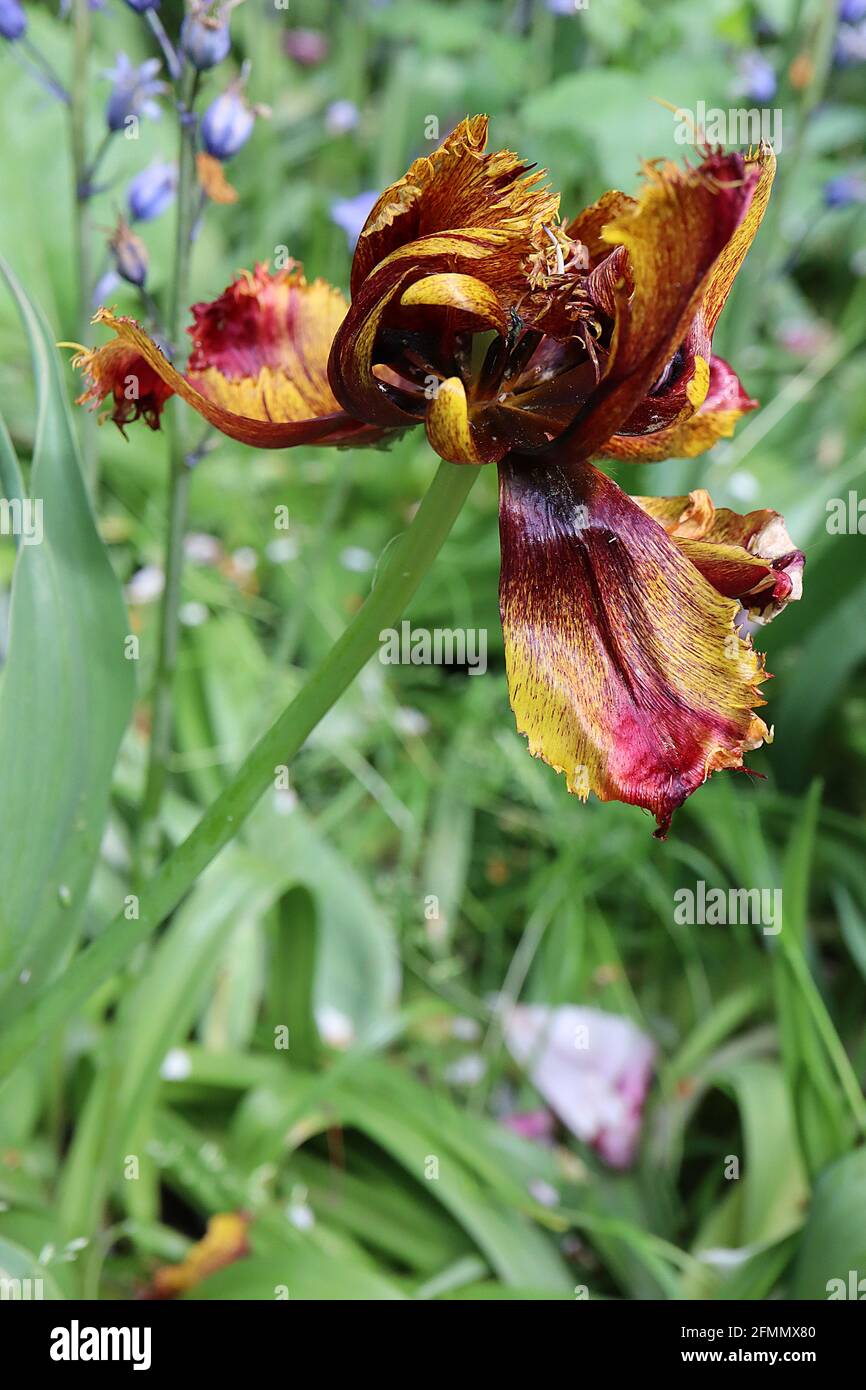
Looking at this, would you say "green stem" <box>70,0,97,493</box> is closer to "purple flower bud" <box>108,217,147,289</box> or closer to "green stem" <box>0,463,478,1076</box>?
"purple flower bud" <box>108,217,147,289</box>

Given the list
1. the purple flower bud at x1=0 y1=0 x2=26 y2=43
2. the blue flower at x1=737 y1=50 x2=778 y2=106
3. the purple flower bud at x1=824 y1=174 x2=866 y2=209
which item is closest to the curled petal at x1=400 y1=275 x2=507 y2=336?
the purple flower bud at x1=0 y1=0 x2=26 y2=43

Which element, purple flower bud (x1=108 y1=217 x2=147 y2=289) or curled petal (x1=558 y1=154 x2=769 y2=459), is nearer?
curled petal (x1=558 y1=154 x2=769 y2=459)

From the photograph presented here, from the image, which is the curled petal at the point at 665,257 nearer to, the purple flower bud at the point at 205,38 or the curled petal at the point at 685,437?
the curled petal at the point at 685,437

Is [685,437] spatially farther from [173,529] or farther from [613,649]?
[173,529]

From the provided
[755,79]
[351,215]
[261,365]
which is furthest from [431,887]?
[755,79]

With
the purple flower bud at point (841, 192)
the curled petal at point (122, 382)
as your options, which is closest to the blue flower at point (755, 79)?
the purple flower bud at point (841, 192)

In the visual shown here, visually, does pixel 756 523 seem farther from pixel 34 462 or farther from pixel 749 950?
pixel 749 950
